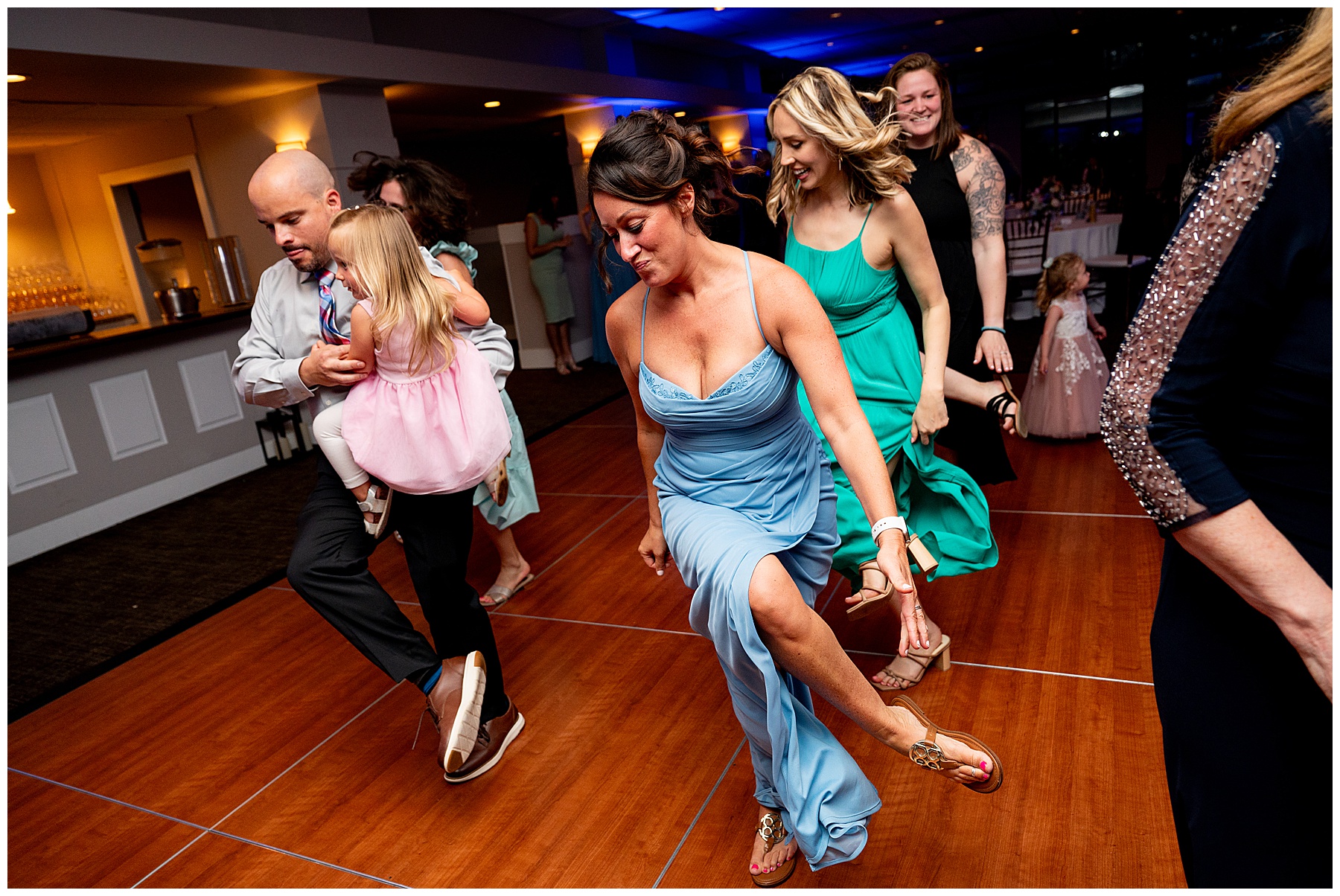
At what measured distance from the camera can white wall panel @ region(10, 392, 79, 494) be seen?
4867 mm

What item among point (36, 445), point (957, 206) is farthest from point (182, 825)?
point (36, 445)

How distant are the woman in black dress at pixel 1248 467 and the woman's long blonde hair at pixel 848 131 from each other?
58.5 inches

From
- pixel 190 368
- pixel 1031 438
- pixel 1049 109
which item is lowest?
pixel 1031 438

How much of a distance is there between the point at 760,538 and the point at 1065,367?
3655 mm

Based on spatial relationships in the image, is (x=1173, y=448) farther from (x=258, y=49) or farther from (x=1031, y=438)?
(x=258, y=49)

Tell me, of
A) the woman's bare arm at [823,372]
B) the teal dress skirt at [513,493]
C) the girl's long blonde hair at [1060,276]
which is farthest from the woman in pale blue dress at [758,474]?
the girl's long blonde hair at [1060,276]

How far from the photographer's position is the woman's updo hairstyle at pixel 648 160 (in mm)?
1600

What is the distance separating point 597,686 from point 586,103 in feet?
26.6

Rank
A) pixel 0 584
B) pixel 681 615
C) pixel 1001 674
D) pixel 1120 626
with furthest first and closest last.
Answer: pixel 681 615
pixel 1120 626
pixel 1001 674
pixel 0 584

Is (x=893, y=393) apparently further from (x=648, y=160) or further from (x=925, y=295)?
(x=648, y=160)

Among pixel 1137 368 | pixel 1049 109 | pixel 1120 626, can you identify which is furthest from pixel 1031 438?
pixel 1049 109

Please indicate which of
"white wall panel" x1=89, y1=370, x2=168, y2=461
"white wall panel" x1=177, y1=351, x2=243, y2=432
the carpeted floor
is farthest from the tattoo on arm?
"white wall panel" x1=89, y1=370, x2=168, y2=461

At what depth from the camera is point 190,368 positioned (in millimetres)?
5840

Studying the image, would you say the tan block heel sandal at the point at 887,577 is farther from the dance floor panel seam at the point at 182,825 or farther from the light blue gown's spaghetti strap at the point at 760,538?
the dance floor panel seam at the point at 182,825
